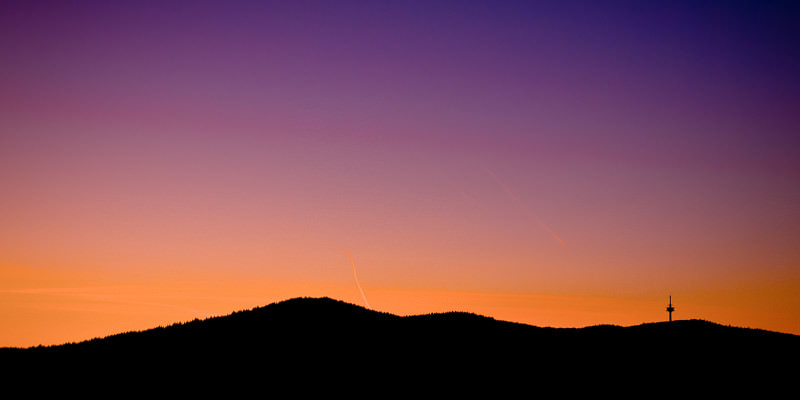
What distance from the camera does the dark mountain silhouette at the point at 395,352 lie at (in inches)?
1403

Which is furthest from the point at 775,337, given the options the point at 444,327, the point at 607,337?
the point at 444,327

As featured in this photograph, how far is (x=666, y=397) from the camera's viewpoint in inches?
1298

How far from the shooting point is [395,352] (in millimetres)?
40344

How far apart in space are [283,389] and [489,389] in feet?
37.0

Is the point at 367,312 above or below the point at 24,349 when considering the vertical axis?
above

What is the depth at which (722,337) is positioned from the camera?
4703cm

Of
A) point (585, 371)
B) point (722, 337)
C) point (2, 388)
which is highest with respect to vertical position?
point (722, 337)

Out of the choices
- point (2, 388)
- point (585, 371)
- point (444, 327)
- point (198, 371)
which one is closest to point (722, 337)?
point (585, 371)

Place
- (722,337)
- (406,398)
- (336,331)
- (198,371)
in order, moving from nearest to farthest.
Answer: (406,398) < (198,371) < (336,331) < (722,337)

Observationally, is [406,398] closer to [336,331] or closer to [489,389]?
[489,389]

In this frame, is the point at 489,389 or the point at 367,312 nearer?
the point at 489,389

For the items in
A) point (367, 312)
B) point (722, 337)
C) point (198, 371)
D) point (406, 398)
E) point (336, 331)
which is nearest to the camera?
point (406, 398)

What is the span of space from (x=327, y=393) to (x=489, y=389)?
8.97 meters

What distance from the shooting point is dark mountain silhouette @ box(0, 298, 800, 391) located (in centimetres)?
3562
